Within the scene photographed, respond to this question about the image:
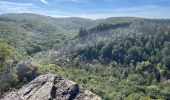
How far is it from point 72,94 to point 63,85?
125 cm

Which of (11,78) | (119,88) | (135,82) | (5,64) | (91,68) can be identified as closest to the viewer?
(11,78)

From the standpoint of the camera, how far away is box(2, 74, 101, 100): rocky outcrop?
25.3m

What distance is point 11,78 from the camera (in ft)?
109

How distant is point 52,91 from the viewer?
25953 mm

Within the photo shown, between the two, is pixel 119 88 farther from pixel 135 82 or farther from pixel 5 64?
pixel 5 64

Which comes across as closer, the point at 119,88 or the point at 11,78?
the point at 11,78

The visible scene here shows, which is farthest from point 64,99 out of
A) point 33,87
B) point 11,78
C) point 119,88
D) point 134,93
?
point 119,88

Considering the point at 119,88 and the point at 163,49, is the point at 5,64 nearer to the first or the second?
the point at 119,88

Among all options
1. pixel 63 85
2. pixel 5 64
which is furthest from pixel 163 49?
pixel 63 85

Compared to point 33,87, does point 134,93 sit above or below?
below

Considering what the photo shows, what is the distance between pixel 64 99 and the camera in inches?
983

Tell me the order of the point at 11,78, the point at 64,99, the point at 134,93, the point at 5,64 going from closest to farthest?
the point at 64,99 < the point at 11,78 < the point at 5,64 < the point at 134,93

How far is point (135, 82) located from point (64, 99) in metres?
138

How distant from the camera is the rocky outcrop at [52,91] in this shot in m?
25.3
